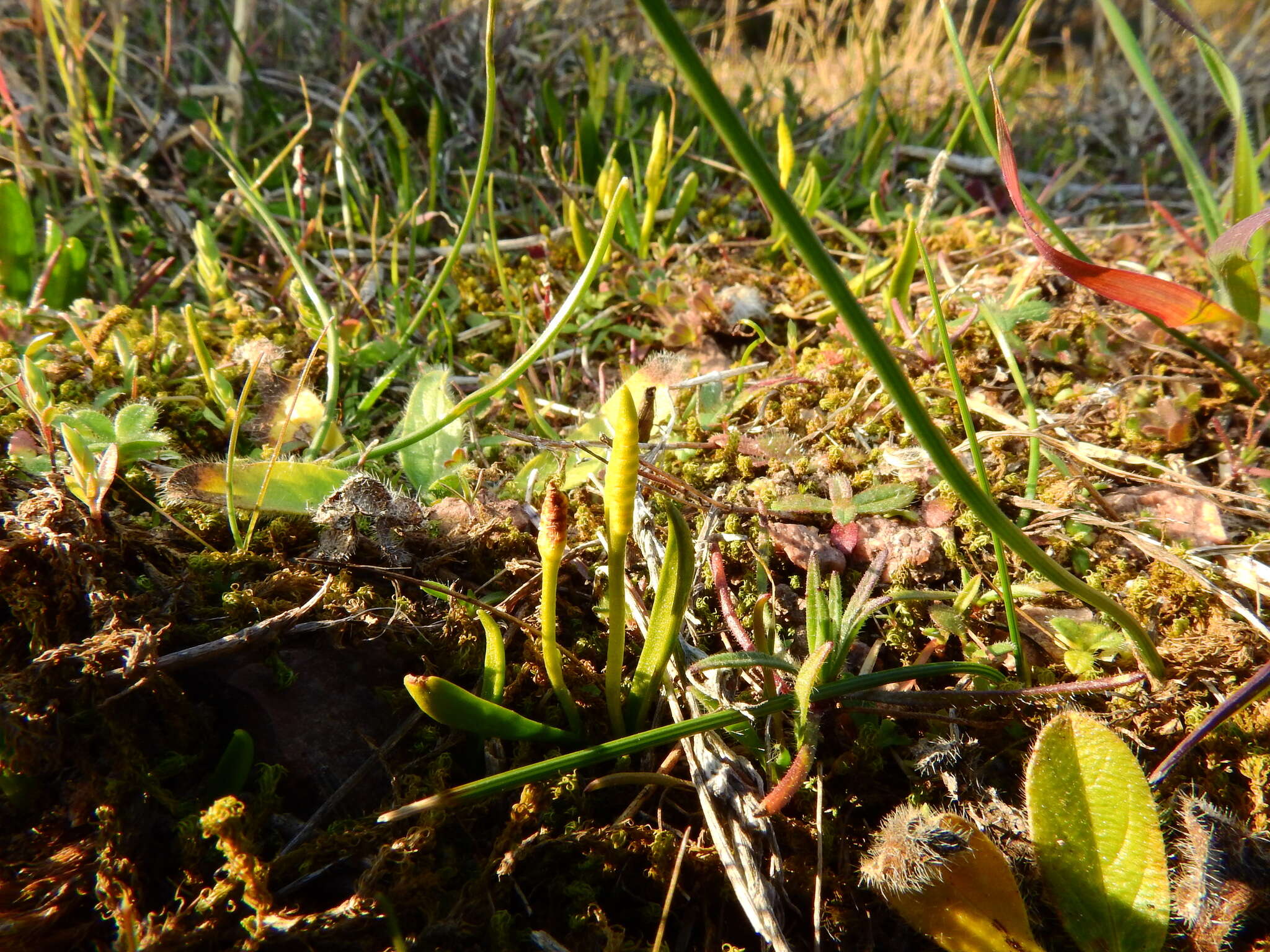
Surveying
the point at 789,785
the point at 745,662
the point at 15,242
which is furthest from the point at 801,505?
the point at 15,242

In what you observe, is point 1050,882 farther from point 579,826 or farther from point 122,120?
point 122,120

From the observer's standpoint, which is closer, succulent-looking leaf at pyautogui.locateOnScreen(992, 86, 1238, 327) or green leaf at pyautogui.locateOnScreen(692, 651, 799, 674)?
green leaf at pyautogui.locateOnScreen(692, 651, 799, 674)

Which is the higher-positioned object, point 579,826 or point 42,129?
point 42,129

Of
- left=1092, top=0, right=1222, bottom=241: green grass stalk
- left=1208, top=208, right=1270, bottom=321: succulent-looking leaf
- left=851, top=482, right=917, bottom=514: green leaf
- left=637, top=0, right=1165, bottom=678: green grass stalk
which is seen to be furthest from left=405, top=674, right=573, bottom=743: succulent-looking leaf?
left=1092, top=0, right=1222, bottom=241: green grass stalk

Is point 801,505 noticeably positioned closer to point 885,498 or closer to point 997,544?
point 885,498

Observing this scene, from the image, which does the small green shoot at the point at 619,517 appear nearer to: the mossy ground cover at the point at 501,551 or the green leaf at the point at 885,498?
the mossy ground cover at the point at 501,551

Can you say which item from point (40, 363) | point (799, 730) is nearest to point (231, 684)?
point (799, 730)

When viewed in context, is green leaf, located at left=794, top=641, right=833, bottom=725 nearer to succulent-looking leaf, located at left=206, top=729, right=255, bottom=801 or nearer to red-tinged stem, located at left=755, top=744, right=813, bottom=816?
red-tinged stem, located at left=755, top=744, right=813, bottom=816
